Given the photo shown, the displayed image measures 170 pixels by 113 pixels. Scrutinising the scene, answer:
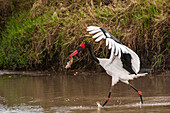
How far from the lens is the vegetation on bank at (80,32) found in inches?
352

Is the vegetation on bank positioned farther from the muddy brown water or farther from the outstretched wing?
the outstretched wing

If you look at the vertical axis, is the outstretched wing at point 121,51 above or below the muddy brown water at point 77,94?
above

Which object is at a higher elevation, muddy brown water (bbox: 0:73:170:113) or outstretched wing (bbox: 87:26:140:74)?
outstretched wing (bbox: 87:26:140:74)

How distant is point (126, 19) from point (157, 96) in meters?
3.24

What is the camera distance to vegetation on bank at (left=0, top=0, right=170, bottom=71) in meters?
8.95

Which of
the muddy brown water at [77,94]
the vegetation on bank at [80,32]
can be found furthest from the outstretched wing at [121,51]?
the vegetation on bank at [80,32]

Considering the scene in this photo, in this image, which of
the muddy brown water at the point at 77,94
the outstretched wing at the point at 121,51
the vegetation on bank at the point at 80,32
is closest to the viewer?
the outstretched wing at the point at 121,51

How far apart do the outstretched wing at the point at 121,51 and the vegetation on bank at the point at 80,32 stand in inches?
111

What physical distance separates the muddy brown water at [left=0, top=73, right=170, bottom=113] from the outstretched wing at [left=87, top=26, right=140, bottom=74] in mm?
569

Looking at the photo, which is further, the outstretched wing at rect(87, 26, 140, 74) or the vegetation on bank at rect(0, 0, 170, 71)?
the vegetation on bank at rect(0, 0, 170, 71)

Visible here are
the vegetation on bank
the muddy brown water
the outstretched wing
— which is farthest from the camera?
the vegetation on bank

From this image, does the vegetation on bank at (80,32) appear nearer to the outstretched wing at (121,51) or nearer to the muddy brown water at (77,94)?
the muddy brown water at (77,94)

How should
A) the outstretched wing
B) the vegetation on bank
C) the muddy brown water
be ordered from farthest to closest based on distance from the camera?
the vegetation on bank < the muddy brown water < the outstretched wing

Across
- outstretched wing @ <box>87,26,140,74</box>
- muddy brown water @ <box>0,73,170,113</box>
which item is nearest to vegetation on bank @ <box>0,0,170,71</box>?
muddy brown water @ <box>0,73,170,113</box>
